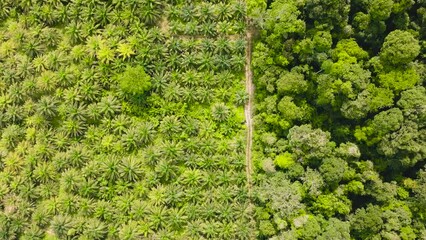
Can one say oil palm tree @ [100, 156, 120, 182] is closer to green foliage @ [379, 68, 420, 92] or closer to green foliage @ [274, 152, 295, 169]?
green foliage @ [274, 152, 295, 169]

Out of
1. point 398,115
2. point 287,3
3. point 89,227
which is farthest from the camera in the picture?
point 89,227

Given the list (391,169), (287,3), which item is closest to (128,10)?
(287,3)

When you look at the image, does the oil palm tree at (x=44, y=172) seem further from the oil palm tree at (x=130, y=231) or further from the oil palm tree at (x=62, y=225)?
the oil palm tree at (x=130, y=231)

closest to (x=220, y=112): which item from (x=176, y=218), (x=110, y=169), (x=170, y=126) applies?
(x=170, y=126)

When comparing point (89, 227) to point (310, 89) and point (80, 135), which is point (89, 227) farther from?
point (310, 89)

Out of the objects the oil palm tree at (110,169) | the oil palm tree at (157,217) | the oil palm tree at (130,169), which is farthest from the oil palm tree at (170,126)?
the oil palm tree at (157,217)

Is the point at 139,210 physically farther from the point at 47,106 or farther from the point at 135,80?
the point at 47,106

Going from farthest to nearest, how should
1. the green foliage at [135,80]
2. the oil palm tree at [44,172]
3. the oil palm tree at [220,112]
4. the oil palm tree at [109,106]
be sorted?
the oil palm tree at [220,112] → the oil palm tree at [44,172] → the oil palm tree at [109,106] → the green foliage at [135,80]

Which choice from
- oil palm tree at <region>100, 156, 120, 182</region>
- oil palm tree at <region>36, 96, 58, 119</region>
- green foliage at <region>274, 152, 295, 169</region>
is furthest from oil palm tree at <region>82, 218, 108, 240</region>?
green foliage at <region>274, 152, 295, 169</region>
